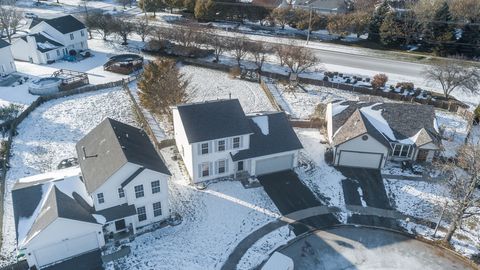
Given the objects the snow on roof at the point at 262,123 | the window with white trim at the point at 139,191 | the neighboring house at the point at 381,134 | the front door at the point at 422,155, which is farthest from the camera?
the front door at the point at 422,155

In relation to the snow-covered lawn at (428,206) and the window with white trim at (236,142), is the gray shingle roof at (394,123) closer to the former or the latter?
the snow-covered lawn at (428,206)

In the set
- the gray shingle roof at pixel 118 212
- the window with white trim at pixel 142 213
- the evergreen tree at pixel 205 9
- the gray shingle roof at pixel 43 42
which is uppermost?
the evergreen tree at pixel 205 9

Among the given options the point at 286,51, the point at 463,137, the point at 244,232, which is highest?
the point at 286,51

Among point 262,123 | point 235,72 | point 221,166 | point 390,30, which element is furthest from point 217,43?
point 221,166

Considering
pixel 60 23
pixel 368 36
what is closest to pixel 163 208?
pixel 60 23

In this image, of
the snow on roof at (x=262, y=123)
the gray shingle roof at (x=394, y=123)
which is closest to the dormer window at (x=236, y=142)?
the snow on roof at (x=262, y=123)

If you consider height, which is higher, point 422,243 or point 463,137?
point 463,137

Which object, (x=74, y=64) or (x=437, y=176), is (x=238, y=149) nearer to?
(x=437, y=176)

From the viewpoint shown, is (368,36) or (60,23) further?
(368,36)
